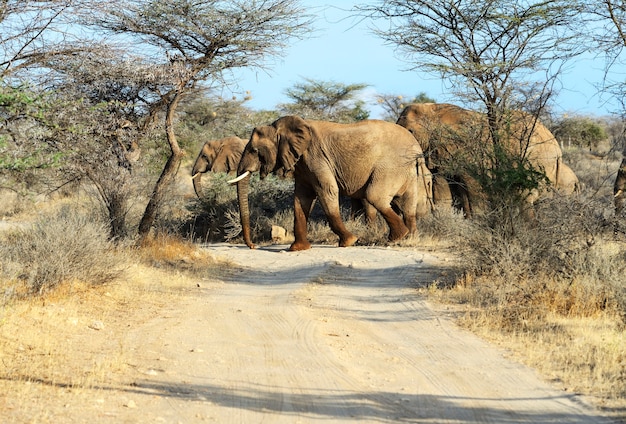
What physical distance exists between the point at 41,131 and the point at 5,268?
70.4 inches

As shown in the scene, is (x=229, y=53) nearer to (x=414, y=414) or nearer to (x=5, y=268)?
(x=5, y=268)

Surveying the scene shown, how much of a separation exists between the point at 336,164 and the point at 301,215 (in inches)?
46.9

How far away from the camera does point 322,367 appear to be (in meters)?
6.66

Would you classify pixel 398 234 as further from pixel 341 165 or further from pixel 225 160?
pixel 225 160

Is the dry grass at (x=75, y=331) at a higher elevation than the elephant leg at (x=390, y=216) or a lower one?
higher

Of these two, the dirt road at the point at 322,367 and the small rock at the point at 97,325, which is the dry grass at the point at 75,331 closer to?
the small rock at the point at 97,325

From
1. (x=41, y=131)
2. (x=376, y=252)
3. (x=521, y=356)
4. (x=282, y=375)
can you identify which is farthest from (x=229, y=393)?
(x=376, y=252)

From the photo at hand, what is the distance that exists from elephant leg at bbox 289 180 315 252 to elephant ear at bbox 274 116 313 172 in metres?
0.57

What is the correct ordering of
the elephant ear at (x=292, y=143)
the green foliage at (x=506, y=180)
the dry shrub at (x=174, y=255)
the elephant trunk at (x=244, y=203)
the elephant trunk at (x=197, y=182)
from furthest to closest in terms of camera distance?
the elephant trunk at (x=197, y=182) < the elephant trunk at (x=244, y=203) < the elephant ear at (x=292, y=143) < the dry shrub at (x=174, y=255) < the green foliage at (x=506, y=180)

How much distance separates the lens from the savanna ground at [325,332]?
5.68 m

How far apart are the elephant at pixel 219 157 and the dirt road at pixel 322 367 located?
11.2 meters

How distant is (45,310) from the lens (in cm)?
854

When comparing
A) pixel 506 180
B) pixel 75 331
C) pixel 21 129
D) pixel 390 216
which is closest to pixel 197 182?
pixel 390 216

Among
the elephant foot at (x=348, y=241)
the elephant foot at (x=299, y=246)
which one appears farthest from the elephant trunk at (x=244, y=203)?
the elephant foot at (x=348, y=241)
